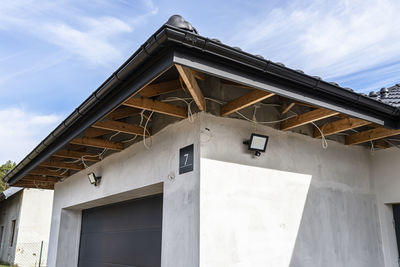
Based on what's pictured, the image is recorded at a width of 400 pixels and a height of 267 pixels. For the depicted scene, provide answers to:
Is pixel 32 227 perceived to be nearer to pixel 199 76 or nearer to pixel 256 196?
pixel 256 196

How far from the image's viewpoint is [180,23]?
2668 mm

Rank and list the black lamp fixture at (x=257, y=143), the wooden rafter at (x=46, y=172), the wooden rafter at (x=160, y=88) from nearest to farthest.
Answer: the wooden rafter at (x=160, y=88), the black lamp fixture at (x=257, y=143), the wooden rafter at (x=46, y=172)

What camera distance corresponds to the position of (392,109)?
160 inches

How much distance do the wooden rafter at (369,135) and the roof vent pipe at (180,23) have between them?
315 cm

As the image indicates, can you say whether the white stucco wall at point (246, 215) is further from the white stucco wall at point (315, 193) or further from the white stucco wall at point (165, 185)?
the white stucco wall at point (165, 185)

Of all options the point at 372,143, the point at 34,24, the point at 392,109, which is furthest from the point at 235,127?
the point at 34,24

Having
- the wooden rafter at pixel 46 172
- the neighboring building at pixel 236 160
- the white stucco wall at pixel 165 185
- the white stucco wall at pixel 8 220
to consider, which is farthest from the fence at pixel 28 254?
the neighboring building at pixel 236 160

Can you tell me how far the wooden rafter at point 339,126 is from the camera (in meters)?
4.32

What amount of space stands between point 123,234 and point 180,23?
4.38 m

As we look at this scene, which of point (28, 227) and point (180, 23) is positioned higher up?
point (180, 23)

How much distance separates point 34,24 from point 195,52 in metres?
5.17

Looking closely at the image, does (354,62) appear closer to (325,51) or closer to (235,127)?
(325,51)

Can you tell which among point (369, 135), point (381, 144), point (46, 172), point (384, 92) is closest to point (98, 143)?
point (46, 172)

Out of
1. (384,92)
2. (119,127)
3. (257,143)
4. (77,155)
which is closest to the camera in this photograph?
(257,143)
